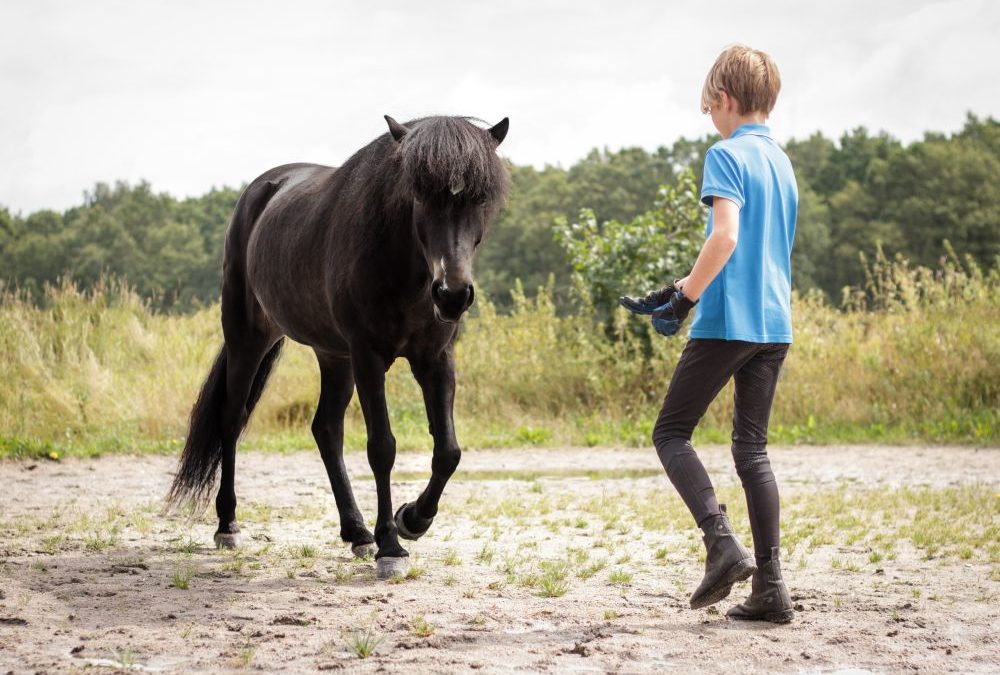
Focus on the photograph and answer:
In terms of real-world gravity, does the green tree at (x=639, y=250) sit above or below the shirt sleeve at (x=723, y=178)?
above

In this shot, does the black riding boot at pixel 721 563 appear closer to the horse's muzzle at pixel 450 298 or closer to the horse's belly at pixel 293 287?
the horse's muzzle at pixel 450 298

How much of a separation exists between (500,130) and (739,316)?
1806 millimetres

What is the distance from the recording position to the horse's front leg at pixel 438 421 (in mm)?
5305

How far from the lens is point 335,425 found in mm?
6328

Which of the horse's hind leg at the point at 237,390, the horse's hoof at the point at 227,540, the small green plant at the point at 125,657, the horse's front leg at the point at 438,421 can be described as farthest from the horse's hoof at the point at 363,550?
the small green plant at the point at 125,657

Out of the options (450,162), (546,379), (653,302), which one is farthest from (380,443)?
(546,379)

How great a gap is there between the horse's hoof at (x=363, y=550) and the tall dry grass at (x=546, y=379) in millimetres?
5304

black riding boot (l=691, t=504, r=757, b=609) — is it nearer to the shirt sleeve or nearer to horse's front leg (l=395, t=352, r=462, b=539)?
the shirt sleeve

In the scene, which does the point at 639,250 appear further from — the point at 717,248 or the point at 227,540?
the point at 717,248

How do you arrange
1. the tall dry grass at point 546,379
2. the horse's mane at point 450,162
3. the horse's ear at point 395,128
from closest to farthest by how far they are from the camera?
the horse's mane at point 450,162
the horse's ear at point 395,128
the tall dry grass at point 546,379

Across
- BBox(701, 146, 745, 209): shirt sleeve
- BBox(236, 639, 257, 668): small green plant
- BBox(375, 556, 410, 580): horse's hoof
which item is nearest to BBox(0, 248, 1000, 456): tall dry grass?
BBox(375, 556, 410, 580): horse's hoof

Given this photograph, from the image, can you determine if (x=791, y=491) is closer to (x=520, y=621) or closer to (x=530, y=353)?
(x=520, y=621)

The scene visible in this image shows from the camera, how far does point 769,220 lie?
4125 millimetres

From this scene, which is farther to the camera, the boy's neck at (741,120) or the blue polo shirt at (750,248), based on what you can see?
the boy's neck at (741,120)
